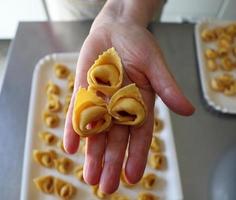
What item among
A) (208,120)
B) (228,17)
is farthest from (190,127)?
(228,17)

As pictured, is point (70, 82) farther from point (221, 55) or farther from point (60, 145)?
point (221, 55)

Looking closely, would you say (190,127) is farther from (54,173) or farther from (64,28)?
(64,28)

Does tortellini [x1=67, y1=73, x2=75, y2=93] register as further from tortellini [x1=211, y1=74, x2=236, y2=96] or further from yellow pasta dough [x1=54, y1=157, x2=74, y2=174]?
tortellini [x1=211, y1=74, x2=236, y2=96]

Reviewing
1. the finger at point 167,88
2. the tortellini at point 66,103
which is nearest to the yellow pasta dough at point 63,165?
the tortellini at point 66,103

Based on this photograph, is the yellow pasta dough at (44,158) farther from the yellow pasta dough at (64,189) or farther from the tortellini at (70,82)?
the tortellini at (70,82)

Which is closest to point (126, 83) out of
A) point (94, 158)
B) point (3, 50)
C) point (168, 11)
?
point (94, 158)

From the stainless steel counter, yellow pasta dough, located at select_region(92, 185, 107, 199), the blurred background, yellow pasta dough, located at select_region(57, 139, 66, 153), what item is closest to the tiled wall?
the blurred background
